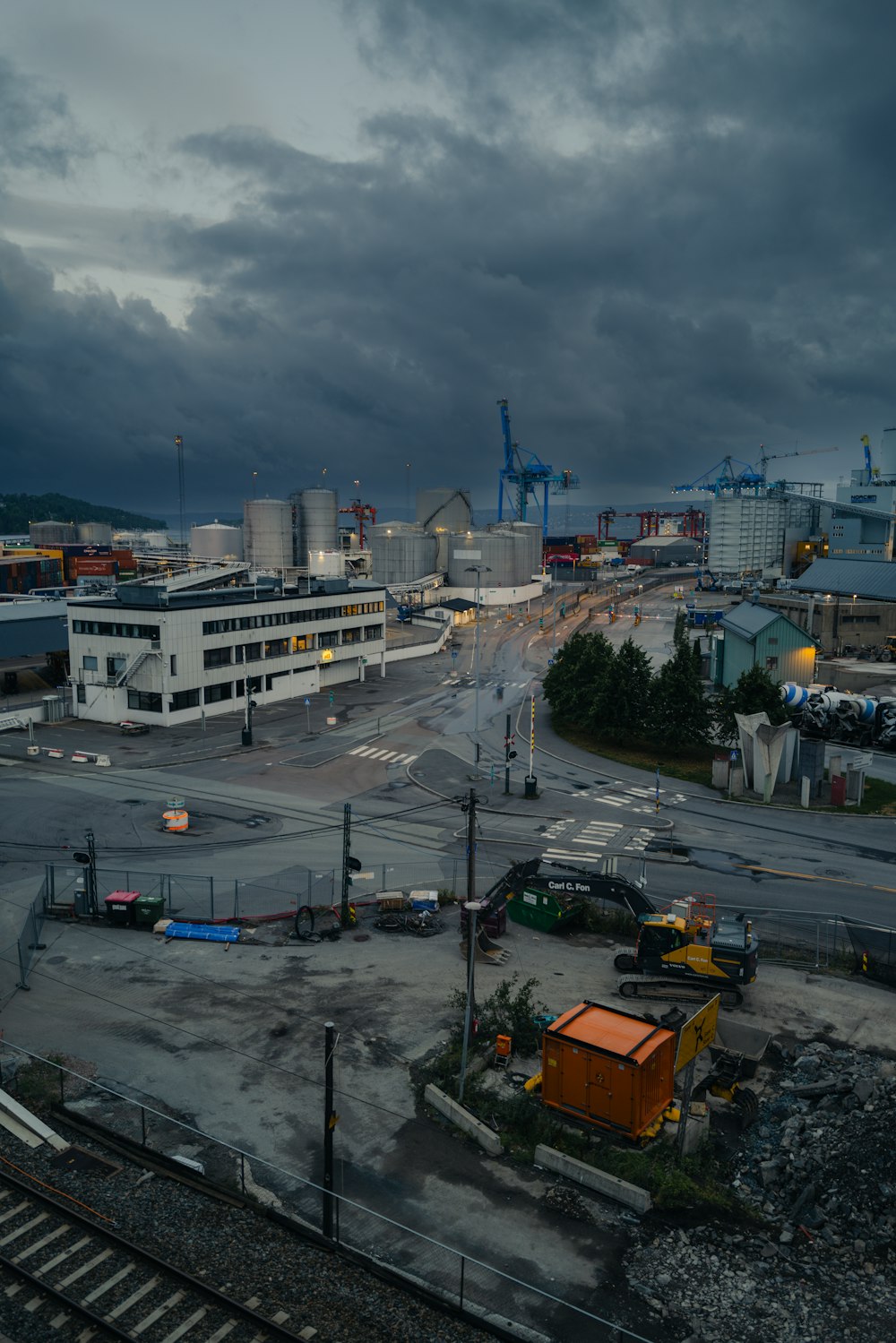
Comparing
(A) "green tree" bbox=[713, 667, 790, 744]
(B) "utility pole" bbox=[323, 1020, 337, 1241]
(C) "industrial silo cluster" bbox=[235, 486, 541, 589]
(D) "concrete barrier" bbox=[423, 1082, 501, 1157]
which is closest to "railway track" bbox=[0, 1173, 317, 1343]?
(B) "utility pole" bbox=[323, 1020, 337, 1241]

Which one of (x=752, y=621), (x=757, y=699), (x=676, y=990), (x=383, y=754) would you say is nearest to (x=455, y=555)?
(x=752, y=621)

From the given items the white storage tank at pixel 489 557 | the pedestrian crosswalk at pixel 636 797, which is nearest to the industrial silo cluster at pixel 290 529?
the white storage tank at pixel 489 557

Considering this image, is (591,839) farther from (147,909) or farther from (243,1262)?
(243,1262)

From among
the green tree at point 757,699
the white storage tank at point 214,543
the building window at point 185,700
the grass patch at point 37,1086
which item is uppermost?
the white storage tank at point 214,543

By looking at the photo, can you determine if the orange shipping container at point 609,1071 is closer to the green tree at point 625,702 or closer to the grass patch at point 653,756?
the grass patch at point 653,756

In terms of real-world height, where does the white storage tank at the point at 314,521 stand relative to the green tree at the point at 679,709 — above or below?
above

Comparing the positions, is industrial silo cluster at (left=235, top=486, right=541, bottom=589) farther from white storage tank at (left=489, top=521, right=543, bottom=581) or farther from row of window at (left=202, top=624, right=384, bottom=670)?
row of window at (left=202, top=624, right=384, bottom=670)

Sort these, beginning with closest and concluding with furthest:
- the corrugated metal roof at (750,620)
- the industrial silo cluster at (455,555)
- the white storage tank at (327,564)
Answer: the corrugated metal roof at (750,620), the white storage tank at (327,564), the industrial silo cluster at (455,555)
